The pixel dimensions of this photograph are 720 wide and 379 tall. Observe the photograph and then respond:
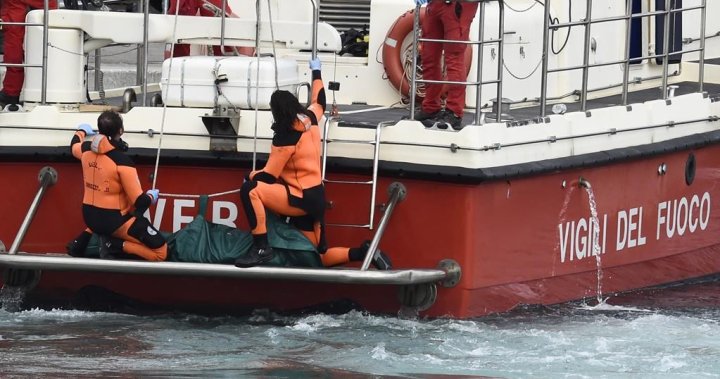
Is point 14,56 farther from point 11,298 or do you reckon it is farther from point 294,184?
point 294,184

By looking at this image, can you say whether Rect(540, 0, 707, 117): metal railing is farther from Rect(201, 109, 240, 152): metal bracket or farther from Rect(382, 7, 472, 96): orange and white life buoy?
Rect(201, 109, 240, 152): metal bracket

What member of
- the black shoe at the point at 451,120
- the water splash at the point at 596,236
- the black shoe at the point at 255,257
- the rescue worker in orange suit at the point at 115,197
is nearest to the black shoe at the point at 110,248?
the rescue worker in orange suit at the point at 115,197

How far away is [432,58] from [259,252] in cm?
146

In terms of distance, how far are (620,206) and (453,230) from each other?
142 cm

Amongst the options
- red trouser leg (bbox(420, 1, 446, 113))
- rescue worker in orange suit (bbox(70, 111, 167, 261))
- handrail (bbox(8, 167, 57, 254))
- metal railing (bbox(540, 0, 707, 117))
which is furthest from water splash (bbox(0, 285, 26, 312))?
metal railing (bbox(540, 0, 707, 117))

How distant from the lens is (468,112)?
915cm

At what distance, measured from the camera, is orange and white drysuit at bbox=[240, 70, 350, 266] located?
779 cm

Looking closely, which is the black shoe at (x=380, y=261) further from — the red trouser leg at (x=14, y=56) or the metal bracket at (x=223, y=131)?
the red trouser leg at (x=14, y=56)

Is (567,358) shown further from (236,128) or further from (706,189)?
(706,189)

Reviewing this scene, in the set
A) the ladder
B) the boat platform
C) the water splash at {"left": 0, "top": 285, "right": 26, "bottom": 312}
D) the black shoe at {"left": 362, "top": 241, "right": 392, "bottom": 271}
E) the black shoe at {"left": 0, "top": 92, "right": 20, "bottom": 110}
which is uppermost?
the black shoe at {"left": 0, "top": 92, "right": 20, "bottom": 110}

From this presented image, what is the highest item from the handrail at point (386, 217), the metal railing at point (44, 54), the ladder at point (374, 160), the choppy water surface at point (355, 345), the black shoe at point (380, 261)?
the metal railing at point (44, 54)

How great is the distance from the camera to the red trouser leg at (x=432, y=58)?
27.6 ft

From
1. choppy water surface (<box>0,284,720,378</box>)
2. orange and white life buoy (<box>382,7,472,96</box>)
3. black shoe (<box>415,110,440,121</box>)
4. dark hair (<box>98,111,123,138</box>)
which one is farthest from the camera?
orange and white life buoy (<box>382,7,472,96</box>)

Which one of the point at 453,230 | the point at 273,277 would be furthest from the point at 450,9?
the point at 273,277
